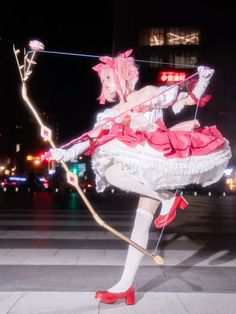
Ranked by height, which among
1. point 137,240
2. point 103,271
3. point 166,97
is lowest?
point 103,271

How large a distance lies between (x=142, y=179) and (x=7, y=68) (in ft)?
163

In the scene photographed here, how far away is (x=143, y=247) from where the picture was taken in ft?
15.9

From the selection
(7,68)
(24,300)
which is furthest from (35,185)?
(24,300)

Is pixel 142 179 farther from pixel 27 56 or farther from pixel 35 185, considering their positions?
pixel 35 185

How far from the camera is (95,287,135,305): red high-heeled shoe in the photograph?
16.2 feet

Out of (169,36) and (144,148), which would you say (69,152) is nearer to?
(144,148)

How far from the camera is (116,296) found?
194 inches

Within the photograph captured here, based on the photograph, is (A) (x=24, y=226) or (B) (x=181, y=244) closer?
(B) (x=181, y=244)

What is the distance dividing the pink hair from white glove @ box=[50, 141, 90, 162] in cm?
60

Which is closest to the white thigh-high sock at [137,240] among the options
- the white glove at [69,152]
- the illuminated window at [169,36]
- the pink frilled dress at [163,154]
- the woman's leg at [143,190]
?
the woman's leg at [143,190]

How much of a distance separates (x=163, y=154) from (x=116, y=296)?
1438 mm

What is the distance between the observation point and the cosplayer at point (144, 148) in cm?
443

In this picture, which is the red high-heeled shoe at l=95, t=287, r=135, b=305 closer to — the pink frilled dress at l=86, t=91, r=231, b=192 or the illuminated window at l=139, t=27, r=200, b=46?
the pink frilled dress at l=86, t=91, r=231, b=192

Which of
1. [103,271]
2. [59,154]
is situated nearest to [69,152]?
[59,154]
